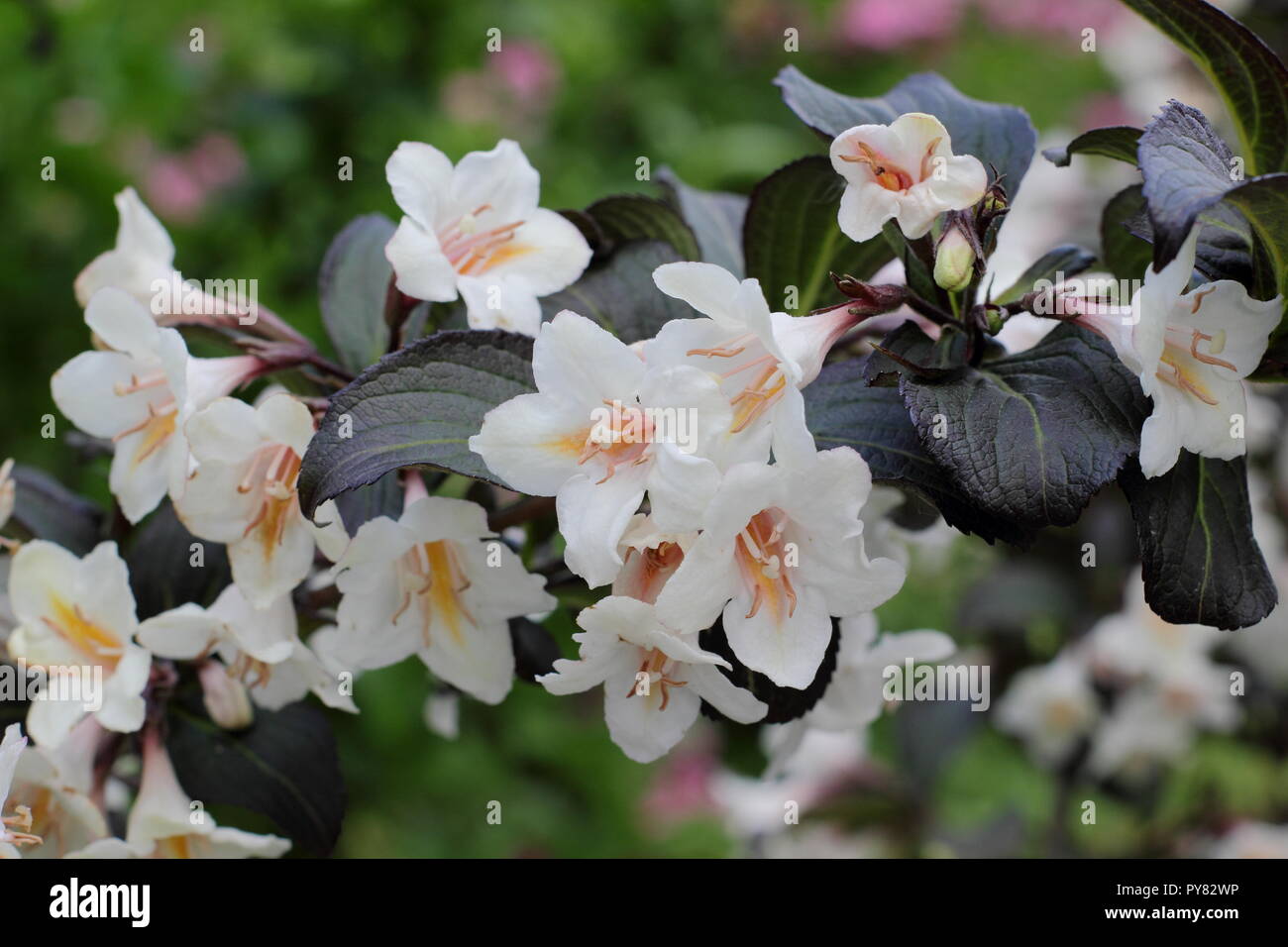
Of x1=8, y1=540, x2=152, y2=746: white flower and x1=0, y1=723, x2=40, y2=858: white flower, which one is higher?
x1=8, y1=540, x2=152, y2=746: white flower

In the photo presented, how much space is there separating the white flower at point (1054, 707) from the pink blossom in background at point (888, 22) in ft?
7.68

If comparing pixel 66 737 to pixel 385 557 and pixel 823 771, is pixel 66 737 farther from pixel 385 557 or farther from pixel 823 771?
pixel 823 771

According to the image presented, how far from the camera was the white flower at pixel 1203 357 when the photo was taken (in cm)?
67

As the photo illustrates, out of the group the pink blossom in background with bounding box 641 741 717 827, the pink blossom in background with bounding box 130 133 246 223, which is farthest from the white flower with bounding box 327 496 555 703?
the pink blossom in background with bounding box 641 741 717 827

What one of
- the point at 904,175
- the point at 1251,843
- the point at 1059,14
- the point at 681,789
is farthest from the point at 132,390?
the point at 1059,14

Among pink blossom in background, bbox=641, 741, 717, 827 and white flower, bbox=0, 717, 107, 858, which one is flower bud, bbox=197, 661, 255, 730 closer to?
white flower, bbox=0, 717, 107, 858

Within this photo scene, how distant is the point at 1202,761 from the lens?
192cm

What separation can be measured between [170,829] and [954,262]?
0.62 metres

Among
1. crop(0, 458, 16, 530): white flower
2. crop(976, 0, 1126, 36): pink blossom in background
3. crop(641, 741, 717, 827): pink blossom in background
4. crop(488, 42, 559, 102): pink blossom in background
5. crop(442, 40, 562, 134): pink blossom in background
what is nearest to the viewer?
crop(0, 458, 16, 530): white flower

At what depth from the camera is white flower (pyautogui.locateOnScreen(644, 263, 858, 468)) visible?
628 mm

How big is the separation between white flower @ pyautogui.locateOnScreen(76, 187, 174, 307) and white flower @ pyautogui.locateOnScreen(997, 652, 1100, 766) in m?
1.24

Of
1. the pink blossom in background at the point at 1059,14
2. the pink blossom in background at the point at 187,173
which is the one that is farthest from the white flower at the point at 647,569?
the pink blossom in background at the point at 1059,14
